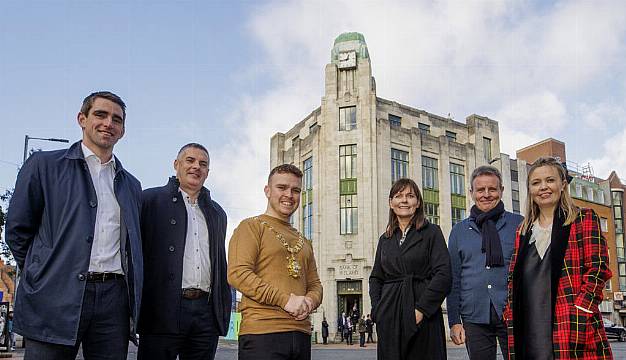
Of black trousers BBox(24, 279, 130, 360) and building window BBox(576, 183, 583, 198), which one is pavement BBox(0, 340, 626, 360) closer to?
black trousers BBox(24, 279, 130, 360)

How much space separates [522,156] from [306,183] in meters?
29.7

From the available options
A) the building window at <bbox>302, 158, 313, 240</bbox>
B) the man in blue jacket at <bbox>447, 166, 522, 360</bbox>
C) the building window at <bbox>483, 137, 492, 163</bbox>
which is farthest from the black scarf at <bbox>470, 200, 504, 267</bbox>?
the building window at <bbox>483, 137, 492, 163</bbox>

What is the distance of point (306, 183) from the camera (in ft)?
152

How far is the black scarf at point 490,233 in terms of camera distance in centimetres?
551

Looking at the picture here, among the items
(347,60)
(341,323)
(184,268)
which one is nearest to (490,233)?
(184,268)

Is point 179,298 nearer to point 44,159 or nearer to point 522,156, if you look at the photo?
point 44,159

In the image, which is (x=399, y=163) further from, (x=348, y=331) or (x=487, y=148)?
(x=348, y=331)

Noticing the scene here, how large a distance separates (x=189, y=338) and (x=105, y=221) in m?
1.30

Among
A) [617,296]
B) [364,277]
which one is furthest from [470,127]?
[617,296]

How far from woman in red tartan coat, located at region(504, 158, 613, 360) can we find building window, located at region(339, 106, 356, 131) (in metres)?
39.0

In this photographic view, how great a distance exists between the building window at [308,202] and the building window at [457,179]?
1116 cm

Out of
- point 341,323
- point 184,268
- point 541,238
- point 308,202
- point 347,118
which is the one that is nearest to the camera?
point 541,238

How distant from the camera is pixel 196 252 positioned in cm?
512

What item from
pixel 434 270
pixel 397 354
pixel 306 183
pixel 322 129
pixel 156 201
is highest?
pixel 322 129
